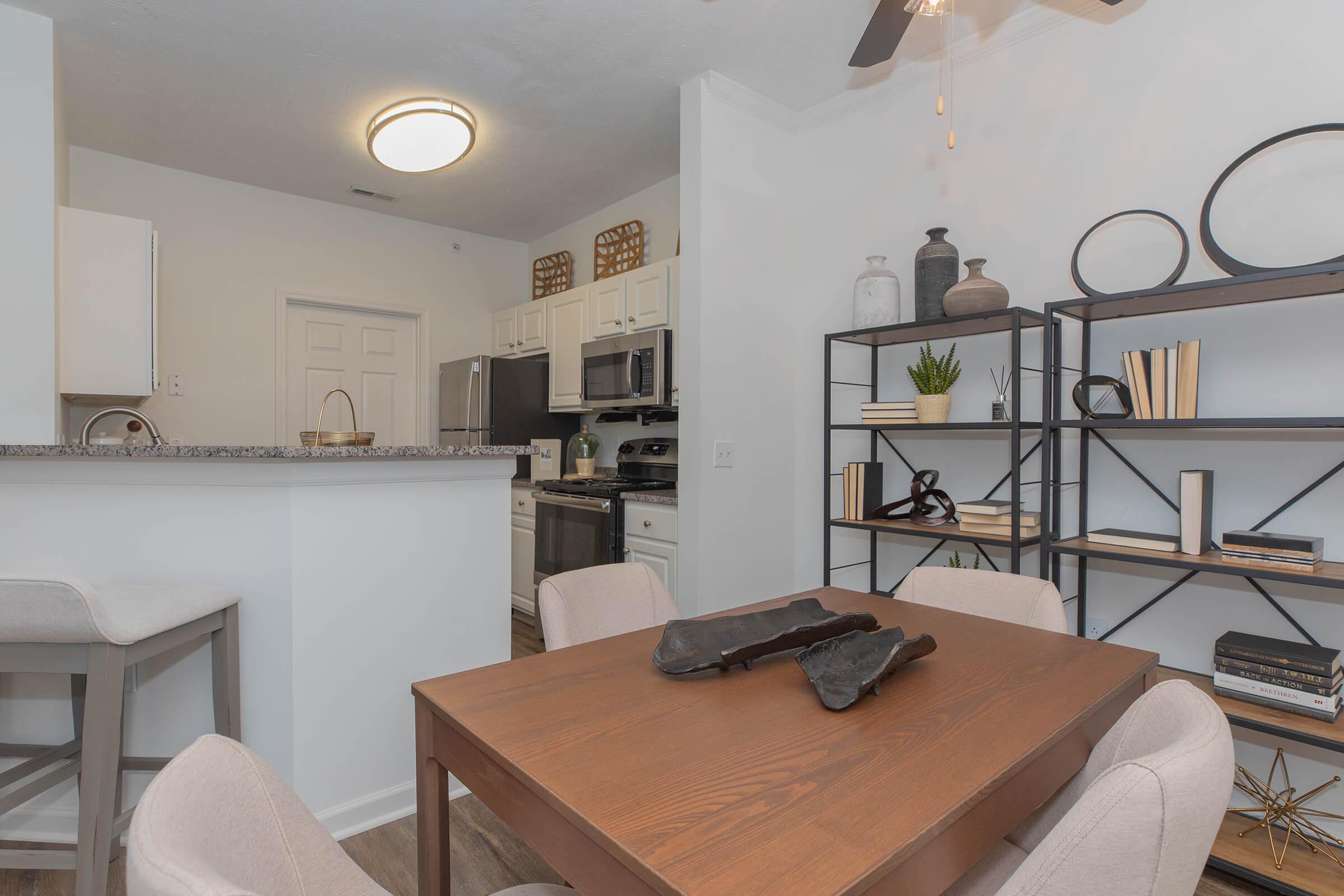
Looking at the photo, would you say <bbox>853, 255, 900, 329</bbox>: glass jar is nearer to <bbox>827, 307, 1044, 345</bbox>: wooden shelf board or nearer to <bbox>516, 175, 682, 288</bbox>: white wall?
<bbox>827, 307, 1044, 345</bbox>: wooden shelf board

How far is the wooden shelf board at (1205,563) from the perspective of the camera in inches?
64.4

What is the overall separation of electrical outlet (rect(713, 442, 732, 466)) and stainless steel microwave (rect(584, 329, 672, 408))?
0.74 metres

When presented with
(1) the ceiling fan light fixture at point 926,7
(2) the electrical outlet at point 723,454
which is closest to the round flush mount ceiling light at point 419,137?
(2) the electrical outlet at point 723,454

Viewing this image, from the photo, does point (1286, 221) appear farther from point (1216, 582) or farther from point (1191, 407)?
point (1216, 582)

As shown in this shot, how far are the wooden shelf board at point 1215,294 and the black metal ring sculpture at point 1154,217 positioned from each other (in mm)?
59

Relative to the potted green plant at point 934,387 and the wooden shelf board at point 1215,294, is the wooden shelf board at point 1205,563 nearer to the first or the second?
the potted green plant at point 934,387

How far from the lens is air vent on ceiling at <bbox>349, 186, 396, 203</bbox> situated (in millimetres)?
4105

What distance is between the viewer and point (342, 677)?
1.87 m

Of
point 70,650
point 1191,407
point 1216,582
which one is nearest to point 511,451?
point 70,650

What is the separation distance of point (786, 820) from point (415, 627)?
1.60 metres

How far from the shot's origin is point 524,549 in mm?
4027

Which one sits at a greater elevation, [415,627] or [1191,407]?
[1191,407]

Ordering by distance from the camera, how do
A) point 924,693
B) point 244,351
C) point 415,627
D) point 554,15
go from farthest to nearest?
point 244,351 → point 554,15 → point 415,627 → point 924,693

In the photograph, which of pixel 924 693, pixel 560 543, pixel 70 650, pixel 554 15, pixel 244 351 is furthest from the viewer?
pixel 244 351
